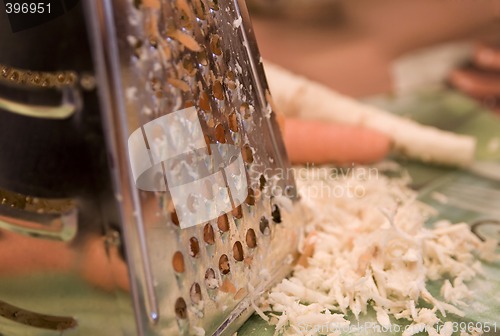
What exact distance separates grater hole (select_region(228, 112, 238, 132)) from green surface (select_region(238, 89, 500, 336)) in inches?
8.6

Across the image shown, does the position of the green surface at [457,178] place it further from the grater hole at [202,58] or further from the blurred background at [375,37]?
the grater hole at [202,58]

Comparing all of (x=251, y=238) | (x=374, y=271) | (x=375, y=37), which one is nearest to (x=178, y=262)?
(x=251, y=238)

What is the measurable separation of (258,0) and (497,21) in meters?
0.70

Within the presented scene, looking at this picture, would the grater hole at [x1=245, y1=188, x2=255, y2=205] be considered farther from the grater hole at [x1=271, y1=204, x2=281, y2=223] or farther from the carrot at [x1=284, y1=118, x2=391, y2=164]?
the carrot at [x1=284, y1=118, x2=391, y2=164]

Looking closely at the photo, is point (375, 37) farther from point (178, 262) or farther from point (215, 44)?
point (178, 262)

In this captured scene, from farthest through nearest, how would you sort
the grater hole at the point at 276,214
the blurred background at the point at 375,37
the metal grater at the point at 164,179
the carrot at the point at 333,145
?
the blurred background at the point at 375,37 → the carrot at the point at 333,145 → the grater hole at the point at 276,214 → the metal grater at the point at 164,179

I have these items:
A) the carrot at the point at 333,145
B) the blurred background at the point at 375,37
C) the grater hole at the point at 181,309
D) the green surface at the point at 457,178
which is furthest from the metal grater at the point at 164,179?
the blurred background at the point at 375,37

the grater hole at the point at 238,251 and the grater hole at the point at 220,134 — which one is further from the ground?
the grater hole at the point at 220,134

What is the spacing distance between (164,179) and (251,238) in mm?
172

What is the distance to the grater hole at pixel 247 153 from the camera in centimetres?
67

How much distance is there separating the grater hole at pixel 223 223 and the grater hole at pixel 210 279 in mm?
45

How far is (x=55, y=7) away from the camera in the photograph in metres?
0.50

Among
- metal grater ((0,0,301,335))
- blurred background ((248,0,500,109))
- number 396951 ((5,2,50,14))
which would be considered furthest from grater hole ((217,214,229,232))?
blurred background ((248,0,500,109))

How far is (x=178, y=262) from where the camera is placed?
0.58 meters
